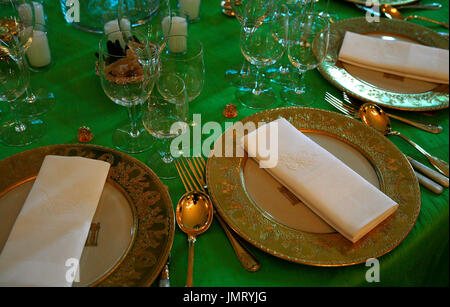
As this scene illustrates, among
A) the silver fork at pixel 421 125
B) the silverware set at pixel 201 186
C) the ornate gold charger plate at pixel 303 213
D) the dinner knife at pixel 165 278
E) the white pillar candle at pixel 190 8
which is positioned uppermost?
the white pillar candle at pixel 190 8

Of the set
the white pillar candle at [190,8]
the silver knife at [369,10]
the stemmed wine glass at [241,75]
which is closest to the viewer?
the stemmed wine glass at [241,75]

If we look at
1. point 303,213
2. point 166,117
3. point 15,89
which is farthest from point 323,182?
point 15,89

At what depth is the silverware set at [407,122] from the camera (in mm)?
851

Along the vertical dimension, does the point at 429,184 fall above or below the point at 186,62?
→ below

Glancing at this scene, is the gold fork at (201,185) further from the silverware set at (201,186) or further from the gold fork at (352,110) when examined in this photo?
the gold fork at (352,110)

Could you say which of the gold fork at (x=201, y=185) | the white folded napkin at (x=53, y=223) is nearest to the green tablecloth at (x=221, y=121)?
the gold fork at (x=201, y=185)

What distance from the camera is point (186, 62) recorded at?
895mm

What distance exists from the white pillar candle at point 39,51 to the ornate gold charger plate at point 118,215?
15.1 inches

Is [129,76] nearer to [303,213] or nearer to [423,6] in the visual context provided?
[303,213]

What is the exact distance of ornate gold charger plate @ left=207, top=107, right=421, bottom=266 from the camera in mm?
699

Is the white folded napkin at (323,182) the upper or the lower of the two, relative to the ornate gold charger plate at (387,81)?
lower

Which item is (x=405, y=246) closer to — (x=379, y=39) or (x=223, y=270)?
(x=223, y=270)

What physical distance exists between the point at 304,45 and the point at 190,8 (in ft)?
1.39

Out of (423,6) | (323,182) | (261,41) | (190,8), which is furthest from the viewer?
(423,6)
